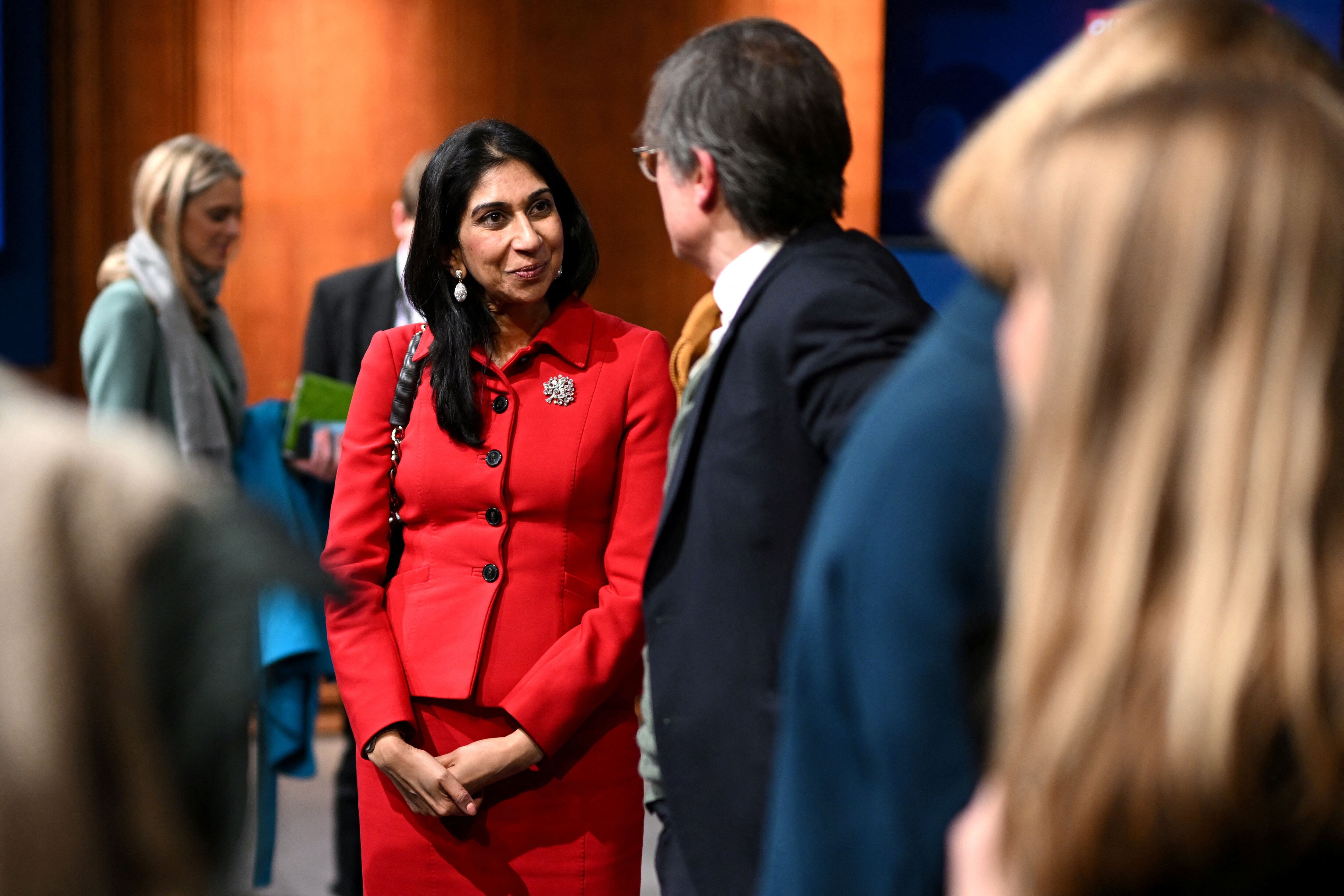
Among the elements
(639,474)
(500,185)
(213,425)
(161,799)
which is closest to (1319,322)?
(161,799)

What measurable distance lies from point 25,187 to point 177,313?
201cm

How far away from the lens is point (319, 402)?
3615mm

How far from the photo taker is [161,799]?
760mm

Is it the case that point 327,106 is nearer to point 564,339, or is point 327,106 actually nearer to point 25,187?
point 25,187

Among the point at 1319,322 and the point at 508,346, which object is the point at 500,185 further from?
the point at 1319,322

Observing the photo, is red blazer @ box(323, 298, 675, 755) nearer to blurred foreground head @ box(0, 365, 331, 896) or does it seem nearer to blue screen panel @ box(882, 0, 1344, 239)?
blurred foreground head @ box(0, 365, 331, 896)

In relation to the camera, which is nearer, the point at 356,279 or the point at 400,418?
the point at 400,418

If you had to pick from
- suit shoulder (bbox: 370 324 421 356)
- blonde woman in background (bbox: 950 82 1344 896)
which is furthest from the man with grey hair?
blonde woman in background (bbox: 950 82 1344 896)

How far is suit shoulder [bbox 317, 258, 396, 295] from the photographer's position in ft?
14.5

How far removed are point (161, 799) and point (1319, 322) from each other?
0.72 meters

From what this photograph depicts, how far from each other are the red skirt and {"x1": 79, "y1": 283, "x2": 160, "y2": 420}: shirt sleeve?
166 cm

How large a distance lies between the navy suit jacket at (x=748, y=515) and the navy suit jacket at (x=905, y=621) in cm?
76

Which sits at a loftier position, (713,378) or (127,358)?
(713,378)

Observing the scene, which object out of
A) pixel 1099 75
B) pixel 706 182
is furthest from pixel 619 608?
pixel 1099 75
